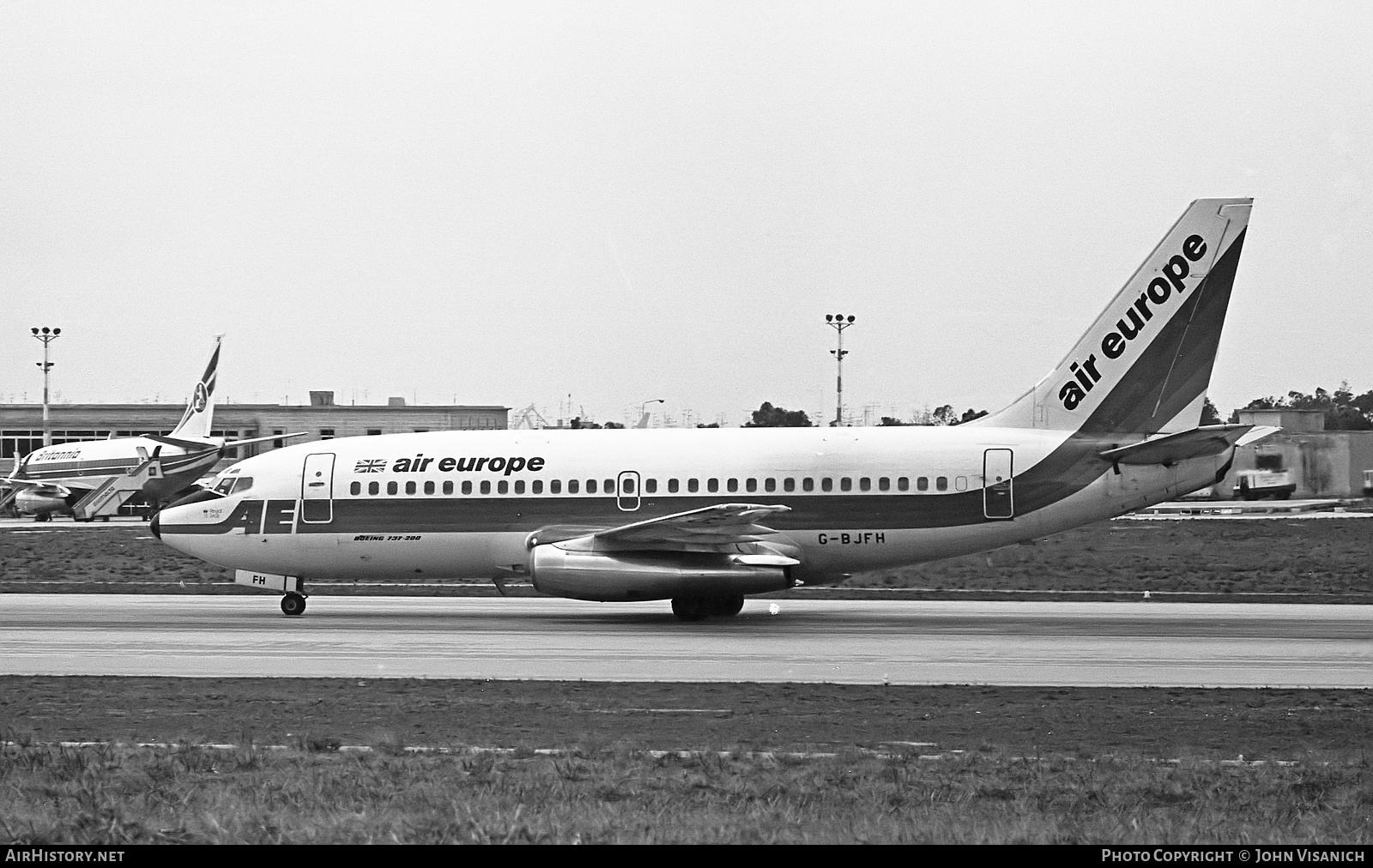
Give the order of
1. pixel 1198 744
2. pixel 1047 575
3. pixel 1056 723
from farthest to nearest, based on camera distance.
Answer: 1. pixel 1047 575
2. pixel 1056 723
3. pixel 1198 744

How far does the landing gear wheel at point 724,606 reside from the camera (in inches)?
1037

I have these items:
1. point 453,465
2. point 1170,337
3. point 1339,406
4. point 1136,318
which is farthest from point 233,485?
point 1339,406

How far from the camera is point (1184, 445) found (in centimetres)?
2481

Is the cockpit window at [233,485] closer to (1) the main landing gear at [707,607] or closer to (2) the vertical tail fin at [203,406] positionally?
(1) the main landing gear at [707,607]

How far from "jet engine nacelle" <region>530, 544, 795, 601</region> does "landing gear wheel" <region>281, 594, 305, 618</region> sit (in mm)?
4865

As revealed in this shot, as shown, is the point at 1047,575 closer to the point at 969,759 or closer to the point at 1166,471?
the point at 1166,471

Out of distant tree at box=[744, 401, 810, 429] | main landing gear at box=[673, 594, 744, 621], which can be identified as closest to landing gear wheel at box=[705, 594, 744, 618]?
main landing gear at box=[673, 594, 744, 621]

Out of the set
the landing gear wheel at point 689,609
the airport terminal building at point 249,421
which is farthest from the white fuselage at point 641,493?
the airport terminal building at point 249,421

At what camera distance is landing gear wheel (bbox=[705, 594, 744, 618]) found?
86.4 ft

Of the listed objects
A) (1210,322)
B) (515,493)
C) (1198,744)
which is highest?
(1210,322)

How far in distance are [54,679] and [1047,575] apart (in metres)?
23.3

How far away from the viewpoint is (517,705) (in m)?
15.6

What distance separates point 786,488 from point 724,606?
99.3 inches
